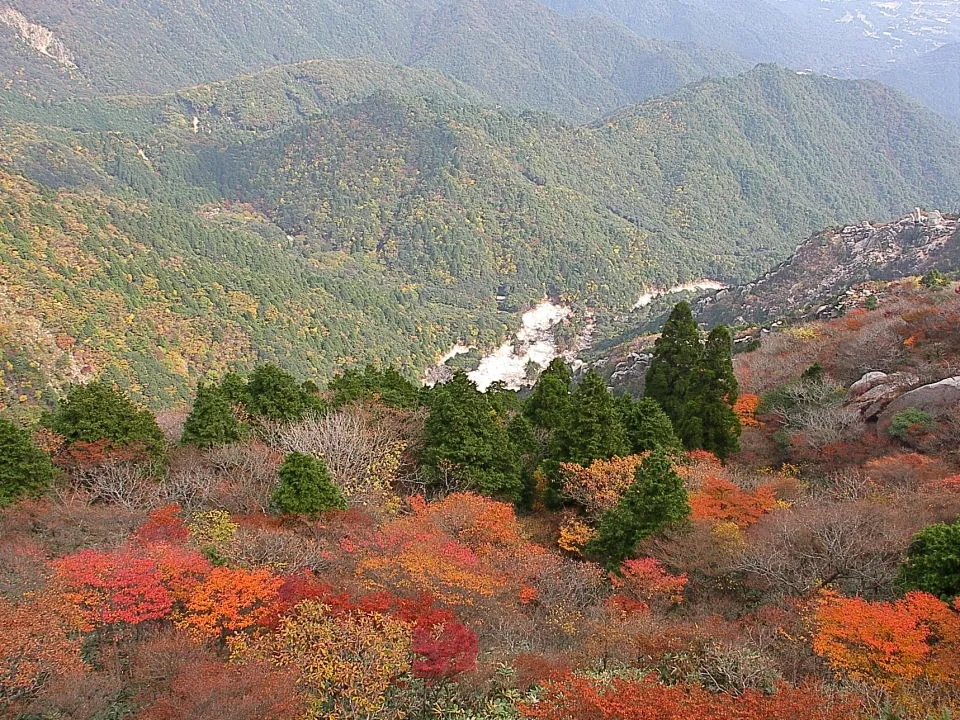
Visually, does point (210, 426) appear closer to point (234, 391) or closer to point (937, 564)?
point (234, 391)

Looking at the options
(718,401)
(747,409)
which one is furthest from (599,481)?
(747,409)

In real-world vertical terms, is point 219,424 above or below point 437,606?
above

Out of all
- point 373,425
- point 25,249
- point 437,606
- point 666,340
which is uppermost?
point 25,249

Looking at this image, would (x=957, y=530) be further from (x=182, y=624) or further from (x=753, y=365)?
(x=753, y=365)

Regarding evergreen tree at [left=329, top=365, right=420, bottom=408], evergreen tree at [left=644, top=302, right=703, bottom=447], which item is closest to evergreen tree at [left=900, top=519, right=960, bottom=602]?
evergreen tree at [left=644, top=302, right=703, bottom=447]

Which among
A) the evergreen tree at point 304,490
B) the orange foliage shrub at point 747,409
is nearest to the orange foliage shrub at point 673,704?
the evergreen tree at point 304,490

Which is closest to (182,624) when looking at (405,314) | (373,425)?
(373,425)
